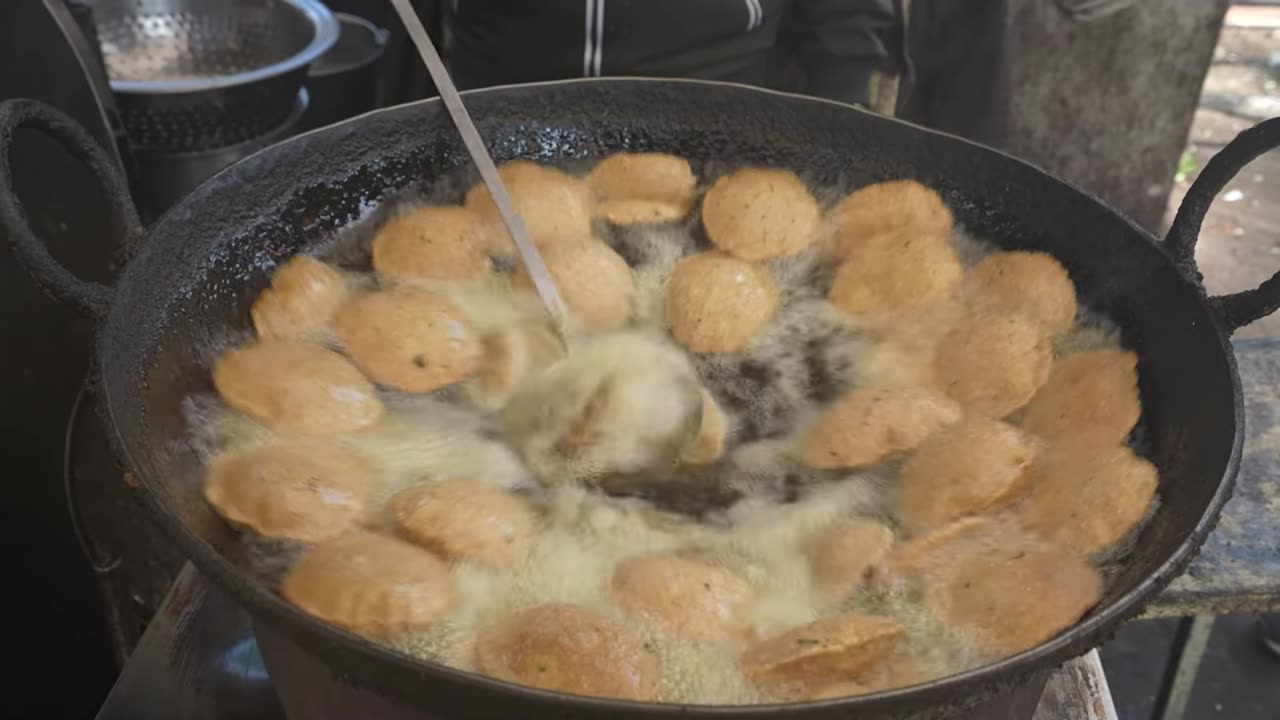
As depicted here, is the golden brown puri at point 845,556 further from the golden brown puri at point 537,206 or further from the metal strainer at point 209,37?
the metal strainer at point 209,37

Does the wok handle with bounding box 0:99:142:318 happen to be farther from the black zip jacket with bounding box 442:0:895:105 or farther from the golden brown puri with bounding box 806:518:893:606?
the black zip jacket with bounding box 442:0:895:105

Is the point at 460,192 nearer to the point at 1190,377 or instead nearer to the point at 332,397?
the point at 332,397

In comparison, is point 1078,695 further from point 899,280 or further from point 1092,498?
point 899,280

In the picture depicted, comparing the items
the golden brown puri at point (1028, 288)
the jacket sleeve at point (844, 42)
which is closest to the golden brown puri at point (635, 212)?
the golden brown puri at point (1028, 288)

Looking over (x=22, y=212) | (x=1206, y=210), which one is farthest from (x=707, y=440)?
(x=22, y=212)

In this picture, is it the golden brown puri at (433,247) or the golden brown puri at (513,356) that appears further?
the golden brown puri at (433,247)

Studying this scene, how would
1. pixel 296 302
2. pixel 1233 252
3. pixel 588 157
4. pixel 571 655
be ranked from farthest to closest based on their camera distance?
pixel 1233 252, pixel 588 157, pixel 296 302, pixel 571 655

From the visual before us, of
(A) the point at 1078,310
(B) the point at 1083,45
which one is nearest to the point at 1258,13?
(B) the point at 1083,45
